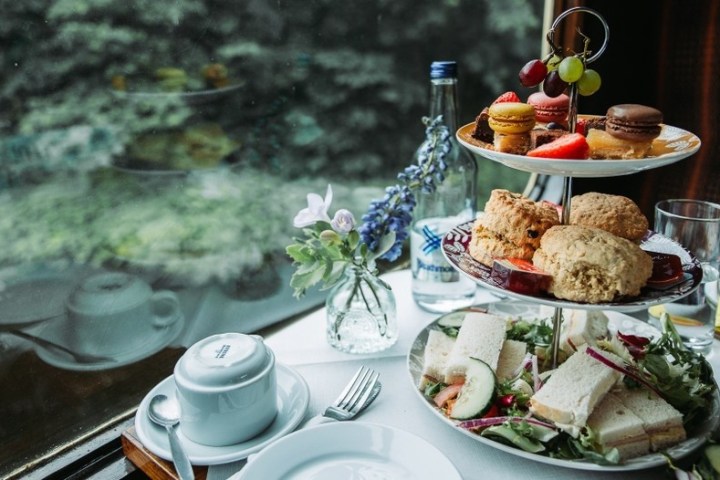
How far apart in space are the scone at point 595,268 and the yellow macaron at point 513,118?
6.1 inches

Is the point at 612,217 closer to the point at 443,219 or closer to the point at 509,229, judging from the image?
the point at 509,229

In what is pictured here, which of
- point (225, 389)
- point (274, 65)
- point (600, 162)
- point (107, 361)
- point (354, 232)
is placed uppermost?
point (274, 65)

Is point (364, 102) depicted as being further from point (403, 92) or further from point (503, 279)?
point (503, 279)

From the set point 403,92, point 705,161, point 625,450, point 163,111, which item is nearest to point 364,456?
point 625,450

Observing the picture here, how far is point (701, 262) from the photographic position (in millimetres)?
1000

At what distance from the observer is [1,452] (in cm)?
86

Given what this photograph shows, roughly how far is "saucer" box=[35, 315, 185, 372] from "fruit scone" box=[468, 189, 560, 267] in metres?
0.66

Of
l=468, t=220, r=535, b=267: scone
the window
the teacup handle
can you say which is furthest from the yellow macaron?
the teacup handle

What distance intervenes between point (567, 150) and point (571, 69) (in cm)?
13

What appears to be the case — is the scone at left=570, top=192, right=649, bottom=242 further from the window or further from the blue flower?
the window

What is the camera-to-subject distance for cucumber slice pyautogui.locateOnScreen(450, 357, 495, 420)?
2.49ft

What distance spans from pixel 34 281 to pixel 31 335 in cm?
9

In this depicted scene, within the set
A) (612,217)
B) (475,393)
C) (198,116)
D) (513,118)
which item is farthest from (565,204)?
(198,116)

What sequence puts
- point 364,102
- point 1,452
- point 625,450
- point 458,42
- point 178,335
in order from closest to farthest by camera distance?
point 625,450 < point 1,452 < point 178,335 < point 364,102 < point 458,42
